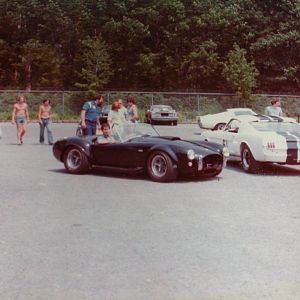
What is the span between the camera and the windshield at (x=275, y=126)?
14.5 metres

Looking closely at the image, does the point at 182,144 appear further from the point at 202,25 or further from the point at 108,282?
the point at 202,25

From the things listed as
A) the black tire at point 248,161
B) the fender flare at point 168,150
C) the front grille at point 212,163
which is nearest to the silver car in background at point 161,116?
the black tire at point 248,161

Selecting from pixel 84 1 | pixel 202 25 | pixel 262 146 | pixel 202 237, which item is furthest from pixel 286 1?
pixel 202 237

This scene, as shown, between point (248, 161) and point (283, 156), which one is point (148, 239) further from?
point (248, 161)

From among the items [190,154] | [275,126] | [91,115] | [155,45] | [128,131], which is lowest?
[190,154]

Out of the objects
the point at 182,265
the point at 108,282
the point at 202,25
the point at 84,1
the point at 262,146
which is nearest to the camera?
the point at 108,282

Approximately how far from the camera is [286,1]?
6038 centimetres

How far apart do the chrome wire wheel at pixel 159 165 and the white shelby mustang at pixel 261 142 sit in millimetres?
2454

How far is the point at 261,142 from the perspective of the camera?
44.7 feet

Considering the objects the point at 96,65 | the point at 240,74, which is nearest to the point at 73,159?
the point at 240,74

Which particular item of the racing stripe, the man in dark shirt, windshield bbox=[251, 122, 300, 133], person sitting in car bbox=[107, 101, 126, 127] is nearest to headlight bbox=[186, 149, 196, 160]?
the racing stripe

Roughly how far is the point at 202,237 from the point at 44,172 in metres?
7.30

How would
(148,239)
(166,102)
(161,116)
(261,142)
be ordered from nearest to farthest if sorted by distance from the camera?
1. (148,239)
2. (261,142)
3. (161,116)
4. (166,102)

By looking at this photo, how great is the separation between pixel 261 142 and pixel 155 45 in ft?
173
